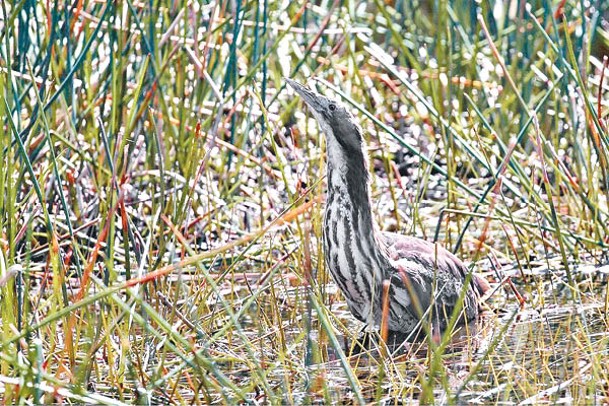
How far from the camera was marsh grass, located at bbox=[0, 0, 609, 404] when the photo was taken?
9.38 ft

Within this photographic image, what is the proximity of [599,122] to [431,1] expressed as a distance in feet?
14.5

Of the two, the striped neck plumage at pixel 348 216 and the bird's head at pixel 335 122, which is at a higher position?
the bird's head at pixel 335 122

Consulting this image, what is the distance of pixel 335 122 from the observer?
377 cm

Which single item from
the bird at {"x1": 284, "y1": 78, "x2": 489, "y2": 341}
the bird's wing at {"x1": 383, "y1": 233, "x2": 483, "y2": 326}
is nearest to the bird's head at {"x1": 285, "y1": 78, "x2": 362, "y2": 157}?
the bird at {"x1": 284, "y1": 78, "x2": 489, "y2": 341}

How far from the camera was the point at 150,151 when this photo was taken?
4.87 meters

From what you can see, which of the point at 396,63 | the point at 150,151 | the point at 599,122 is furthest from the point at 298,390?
the point at 396,63

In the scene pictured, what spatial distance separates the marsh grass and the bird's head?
2.1 inches

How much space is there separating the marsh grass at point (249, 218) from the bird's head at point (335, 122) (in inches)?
2.1

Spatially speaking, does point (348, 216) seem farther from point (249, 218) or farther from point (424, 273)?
point (249, 218)

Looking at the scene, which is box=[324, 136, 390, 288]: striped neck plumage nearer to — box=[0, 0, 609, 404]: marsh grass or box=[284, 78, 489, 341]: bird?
box=[284, 78, 489, 341]: bird

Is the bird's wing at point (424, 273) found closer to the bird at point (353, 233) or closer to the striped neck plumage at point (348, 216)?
the bird at point (353, 233)

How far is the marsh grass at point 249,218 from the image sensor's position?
286 centimetres

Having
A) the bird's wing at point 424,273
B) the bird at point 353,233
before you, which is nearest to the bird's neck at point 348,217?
the bird at point 353,233

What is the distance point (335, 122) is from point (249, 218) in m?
1.41
